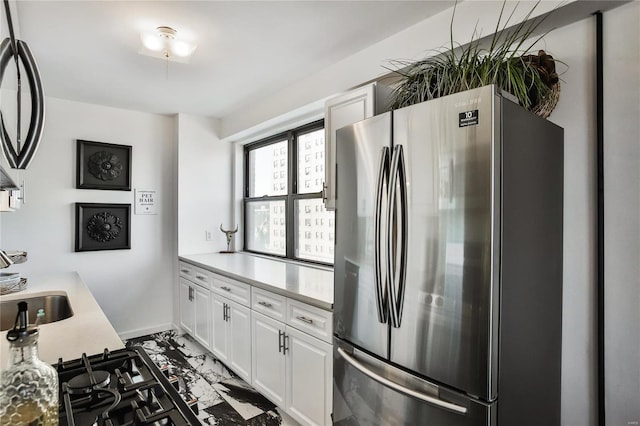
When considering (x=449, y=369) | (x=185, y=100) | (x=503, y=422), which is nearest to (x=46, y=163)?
(x=185, y=100)

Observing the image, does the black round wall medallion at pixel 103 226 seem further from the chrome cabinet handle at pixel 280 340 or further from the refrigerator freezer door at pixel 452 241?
the refrigerator freezer door at pixel 452 241

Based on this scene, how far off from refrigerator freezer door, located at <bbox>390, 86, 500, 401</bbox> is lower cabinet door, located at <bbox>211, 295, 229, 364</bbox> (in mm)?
1897

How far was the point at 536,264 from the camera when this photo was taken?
4.43ft

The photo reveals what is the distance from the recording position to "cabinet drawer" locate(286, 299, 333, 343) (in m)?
1.88

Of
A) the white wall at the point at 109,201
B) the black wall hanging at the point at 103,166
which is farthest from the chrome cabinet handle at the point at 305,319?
the black wall hanging at the point at 103,166

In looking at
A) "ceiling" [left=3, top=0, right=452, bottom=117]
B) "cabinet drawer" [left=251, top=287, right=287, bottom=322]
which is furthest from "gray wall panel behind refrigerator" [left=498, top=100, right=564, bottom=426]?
"cabinet drawer" [left=251, top=287, right=287, bottom=322]

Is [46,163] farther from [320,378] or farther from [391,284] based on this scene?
[391,284]

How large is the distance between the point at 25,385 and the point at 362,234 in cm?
118

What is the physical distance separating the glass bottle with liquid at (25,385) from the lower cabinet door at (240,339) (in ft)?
6.25

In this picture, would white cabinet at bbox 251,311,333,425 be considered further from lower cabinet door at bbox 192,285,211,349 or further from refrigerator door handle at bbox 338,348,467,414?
lower cabinet door at bbox 192,285,211,349

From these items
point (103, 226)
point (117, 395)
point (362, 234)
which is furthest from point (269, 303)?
point (103, 226)

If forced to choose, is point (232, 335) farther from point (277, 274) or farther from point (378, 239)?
point (378, 239)

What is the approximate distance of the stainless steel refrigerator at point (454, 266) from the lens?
1.15m

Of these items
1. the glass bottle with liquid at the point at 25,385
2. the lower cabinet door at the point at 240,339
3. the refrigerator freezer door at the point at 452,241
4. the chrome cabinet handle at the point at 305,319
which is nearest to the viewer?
the glass bottle with liquid at the point at 25,385
